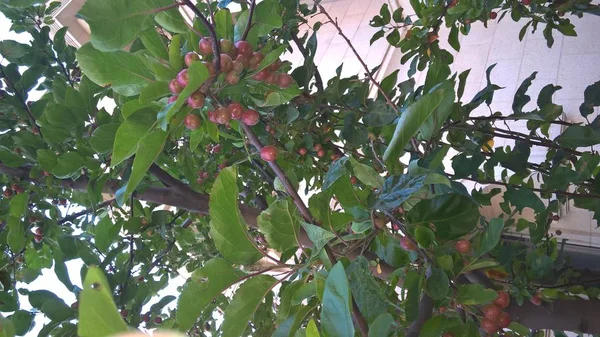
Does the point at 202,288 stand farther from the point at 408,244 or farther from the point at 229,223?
the point at 408,244

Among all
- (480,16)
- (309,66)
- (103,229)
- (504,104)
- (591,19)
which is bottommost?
(103,229)

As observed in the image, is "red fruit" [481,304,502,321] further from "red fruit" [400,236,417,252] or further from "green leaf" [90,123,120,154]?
"green leaf" [90,123,120,154]

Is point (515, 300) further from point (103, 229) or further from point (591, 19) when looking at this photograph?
point (591, 19)

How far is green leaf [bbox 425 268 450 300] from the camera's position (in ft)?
1.82

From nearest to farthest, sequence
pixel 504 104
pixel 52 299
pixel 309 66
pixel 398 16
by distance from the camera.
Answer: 1. pixel 52 299
2. pixel 309 66
3. pixel 398 16
4. pixel 504 104

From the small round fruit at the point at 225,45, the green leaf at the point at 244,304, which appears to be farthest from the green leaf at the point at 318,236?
the small round fruit at the point at 225,45

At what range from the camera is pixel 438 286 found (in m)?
0.56

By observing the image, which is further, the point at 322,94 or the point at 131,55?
the point at 322,94

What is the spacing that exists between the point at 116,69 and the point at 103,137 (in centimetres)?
18

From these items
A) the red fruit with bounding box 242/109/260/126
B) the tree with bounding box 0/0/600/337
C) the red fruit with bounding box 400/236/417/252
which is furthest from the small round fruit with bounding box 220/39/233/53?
the red fruit with bounding box 400/236/417/252

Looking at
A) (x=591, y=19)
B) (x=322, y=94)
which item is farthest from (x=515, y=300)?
(x=591, y=19)

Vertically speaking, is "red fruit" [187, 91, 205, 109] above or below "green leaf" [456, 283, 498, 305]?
above

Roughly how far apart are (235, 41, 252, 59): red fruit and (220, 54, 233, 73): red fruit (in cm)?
3

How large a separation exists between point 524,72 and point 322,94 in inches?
83.7
